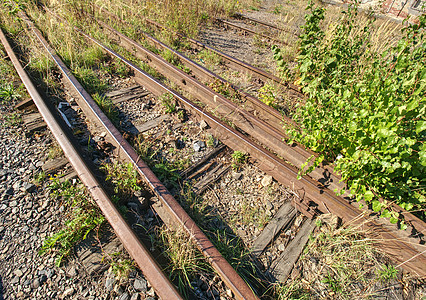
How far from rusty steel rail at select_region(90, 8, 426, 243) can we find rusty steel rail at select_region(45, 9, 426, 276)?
0.52 ft

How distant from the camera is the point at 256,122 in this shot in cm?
391

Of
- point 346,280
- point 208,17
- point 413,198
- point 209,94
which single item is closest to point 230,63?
point 209,94

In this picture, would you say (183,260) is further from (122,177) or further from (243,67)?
(243,67)

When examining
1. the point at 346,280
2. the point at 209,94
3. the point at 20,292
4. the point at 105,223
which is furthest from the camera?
the point at 209,94

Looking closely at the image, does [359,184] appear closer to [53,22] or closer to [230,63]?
[230,63]

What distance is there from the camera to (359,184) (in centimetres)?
275

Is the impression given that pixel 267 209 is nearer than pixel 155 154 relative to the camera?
Yes

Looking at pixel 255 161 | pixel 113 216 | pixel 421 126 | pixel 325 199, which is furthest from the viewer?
pixel 255 161

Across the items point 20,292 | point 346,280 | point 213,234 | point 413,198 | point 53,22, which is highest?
point 413,198

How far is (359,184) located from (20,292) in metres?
3.52

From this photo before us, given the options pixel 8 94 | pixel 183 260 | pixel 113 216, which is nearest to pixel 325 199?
pixel 183 260

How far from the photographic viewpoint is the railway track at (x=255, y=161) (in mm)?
2363

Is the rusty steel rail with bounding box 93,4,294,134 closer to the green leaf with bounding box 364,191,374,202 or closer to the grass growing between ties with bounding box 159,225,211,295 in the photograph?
the green leaf with bounding box 364,191,374,202

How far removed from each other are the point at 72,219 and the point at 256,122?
2.84 m
